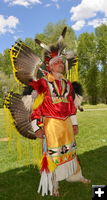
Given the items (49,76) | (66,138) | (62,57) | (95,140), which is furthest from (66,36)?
(95,140)

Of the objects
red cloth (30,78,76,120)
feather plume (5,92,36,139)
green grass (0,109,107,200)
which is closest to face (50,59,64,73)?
red cloth (30,78,76,120)

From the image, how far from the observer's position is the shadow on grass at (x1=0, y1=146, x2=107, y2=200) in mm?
4184

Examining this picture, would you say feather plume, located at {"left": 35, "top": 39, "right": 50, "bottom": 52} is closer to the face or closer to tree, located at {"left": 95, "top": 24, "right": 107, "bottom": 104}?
the face

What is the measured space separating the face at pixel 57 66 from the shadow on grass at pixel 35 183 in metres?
2.04

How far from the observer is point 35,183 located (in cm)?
474

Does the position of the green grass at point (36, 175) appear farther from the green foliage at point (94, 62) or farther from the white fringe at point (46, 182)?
the green foliage at point (94, 62)

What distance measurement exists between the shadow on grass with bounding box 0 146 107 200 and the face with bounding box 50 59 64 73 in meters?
2.04

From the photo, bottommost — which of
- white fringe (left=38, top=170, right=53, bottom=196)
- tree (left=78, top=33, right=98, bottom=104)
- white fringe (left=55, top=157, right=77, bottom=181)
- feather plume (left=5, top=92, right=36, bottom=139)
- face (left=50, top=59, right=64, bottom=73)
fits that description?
white fringe (left=38, top=170, right=53, bottom=196)

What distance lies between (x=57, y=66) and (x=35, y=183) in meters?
2.29

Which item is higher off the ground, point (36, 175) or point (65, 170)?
point (65, 170)

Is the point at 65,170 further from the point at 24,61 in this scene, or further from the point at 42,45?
the point at 42,45

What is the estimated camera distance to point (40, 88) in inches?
154

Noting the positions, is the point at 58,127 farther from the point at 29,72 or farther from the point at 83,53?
the point at 83,53

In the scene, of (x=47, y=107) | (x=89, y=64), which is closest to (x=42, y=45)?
(x=47, y=107)
